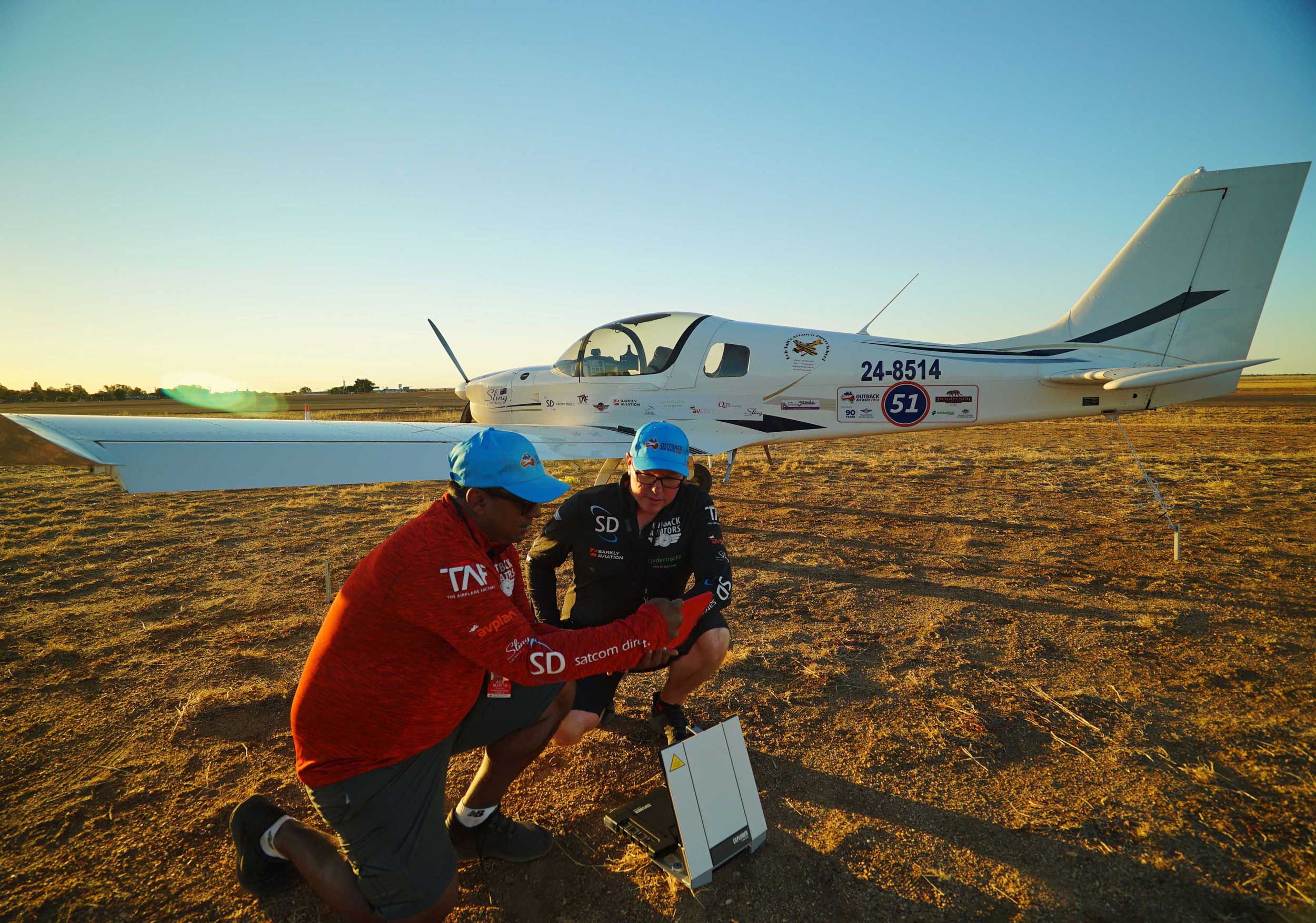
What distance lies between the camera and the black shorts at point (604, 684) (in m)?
2.86

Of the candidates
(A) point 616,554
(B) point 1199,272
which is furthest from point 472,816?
(B) point 1199,272

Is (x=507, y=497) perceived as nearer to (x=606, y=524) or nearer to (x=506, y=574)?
(x=506, y=574)

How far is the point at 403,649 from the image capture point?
6.34ft

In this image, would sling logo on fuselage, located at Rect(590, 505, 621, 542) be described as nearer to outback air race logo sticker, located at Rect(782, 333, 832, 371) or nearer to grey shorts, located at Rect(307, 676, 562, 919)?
grey shorts, located at Rect(307, 676, 562, 919)

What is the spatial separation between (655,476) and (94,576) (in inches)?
252

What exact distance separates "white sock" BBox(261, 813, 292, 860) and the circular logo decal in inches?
287

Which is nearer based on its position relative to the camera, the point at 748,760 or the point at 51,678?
the point at 748,760

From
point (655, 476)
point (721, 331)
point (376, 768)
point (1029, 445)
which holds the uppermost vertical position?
point (721, 331)

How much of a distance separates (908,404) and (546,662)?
6764 millimetres

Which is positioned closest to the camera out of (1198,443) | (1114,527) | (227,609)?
(227,609)

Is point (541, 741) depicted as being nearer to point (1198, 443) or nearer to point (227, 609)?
point (227, 609)

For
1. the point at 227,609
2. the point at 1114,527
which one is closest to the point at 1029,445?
the point at 1114,527

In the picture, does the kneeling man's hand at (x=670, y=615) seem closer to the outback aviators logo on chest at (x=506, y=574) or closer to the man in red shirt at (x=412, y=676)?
the man in red shirt at (x=412, y=676)

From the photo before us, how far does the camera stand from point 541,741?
2.52 metres
